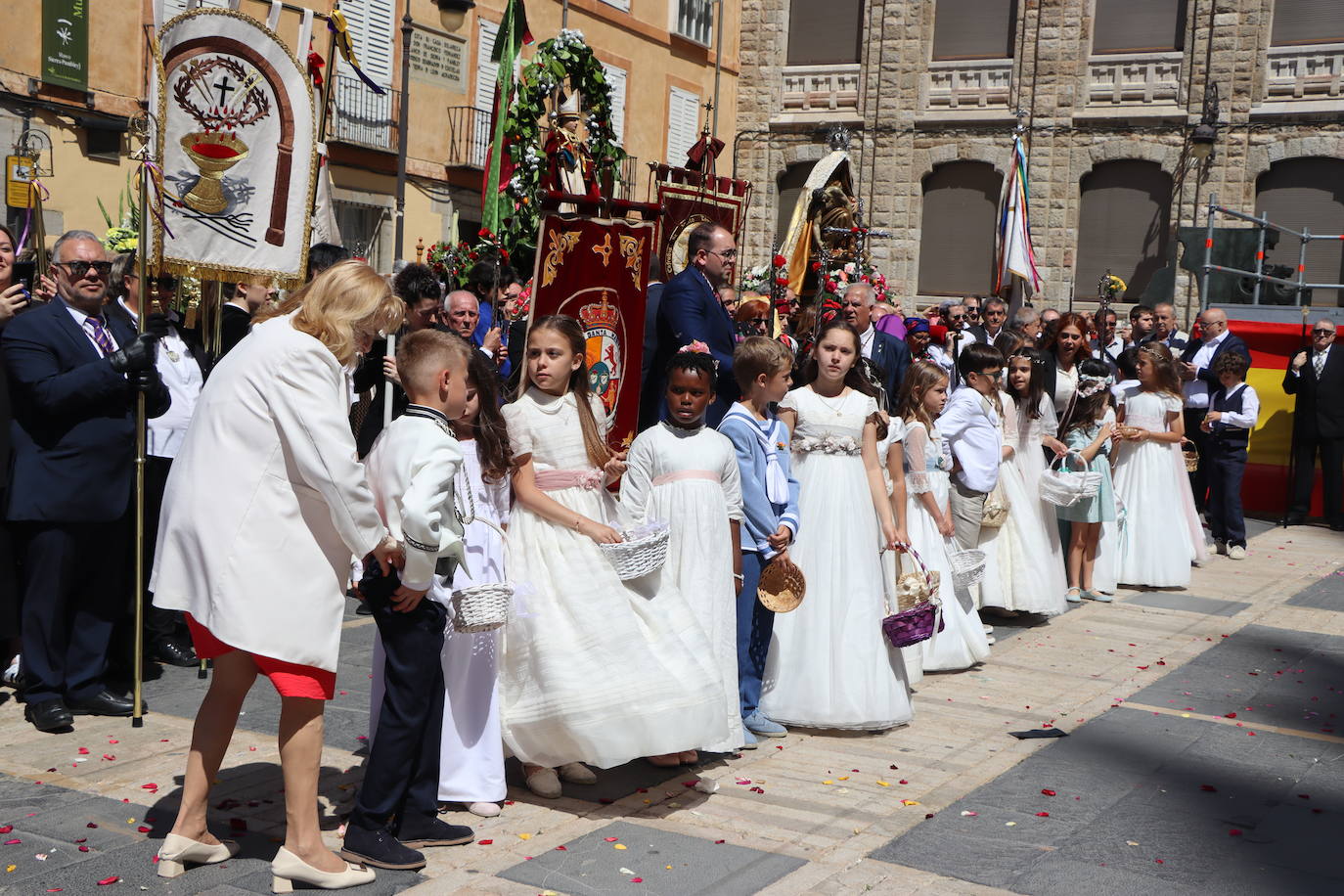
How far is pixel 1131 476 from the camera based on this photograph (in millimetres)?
11164

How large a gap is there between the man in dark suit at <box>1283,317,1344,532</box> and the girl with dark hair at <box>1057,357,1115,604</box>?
18.5 feet

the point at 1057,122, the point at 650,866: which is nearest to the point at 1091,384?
the point at 650,866

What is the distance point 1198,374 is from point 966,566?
7.36 m

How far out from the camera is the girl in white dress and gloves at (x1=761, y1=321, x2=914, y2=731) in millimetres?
6438

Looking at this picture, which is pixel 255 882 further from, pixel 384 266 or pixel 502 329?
pixel 384 266

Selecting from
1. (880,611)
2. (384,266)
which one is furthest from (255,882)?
(384,266)

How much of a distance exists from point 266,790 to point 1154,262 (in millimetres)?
25004

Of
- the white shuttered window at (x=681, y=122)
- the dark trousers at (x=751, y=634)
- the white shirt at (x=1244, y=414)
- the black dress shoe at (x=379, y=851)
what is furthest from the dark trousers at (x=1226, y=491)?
the white shuttered window at (x=681, y=122)

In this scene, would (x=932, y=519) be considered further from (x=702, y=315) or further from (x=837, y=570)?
(x=702, y=315)

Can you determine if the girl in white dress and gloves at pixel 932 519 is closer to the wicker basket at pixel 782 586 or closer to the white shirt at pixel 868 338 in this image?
the wicker basket at pixel 782 586

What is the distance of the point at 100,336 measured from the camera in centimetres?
628

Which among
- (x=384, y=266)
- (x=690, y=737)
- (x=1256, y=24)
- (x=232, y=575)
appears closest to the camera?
(x=232, y=575)

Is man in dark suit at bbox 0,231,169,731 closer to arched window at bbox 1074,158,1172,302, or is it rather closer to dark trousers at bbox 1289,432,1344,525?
dark trousers at bbox 1289,432,1344,525

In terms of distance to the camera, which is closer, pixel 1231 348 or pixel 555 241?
pixel 555 241
